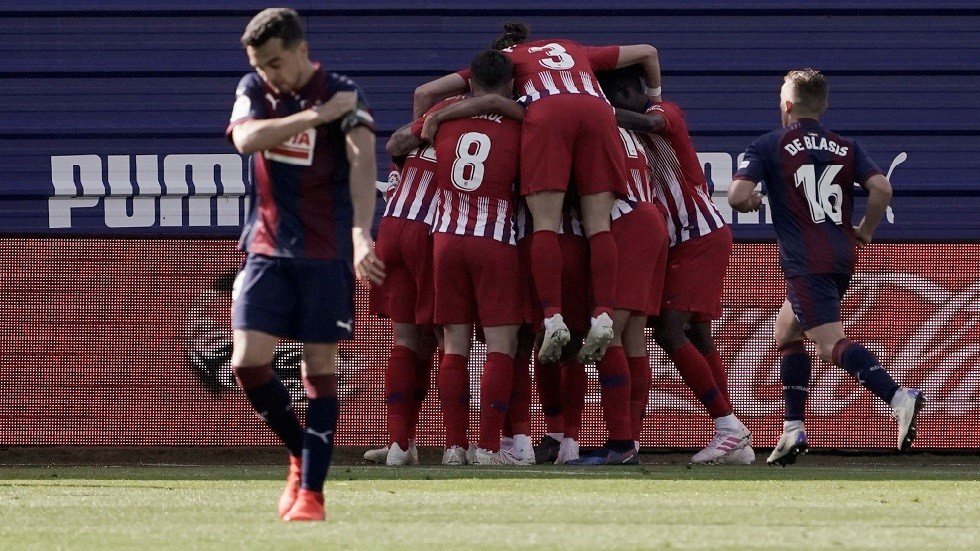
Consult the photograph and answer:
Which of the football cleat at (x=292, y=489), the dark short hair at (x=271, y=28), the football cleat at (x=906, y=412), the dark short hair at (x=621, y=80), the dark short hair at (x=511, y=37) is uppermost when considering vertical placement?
the dark short hair at (x=271, y=28)

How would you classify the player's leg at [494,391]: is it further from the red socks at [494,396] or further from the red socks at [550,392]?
the red socks at [550,392]

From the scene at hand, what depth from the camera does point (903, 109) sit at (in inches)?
408

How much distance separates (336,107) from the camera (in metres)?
4.68

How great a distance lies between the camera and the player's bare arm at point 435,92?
25.9 feet

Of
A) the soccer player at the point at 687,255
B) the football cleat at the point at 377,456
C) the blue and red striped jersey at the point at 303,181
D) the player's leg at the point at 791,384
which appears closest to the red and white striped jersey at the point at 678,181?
the soccer player at the point at 687,255

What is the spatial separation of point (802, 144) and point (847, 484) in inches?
60.8

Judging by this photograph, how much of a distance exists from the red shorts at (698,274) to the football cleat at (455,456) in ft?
3.93

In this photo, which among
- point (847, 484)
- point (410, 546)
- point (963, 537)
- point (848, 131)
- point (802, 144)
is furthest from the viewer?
point (848, 131)

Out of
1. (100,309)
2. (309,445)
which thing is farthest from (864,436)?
(309,445)

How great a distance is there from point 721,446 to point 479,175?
1768 millimetres

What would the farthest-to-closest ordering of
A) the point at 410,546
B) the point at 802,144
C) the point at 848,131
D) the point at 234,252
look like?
the point at 848,131 < the point at 234,252 < the point at 802,144 < the point at 410,546

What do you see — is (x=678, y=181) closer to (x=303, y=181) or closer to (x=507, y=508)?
(x=507, y=508)

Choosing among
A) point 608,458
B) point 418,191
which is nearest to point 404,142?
point 418,191

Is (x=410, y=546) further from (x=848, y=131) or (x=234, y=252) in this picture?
(x=848, y=131)
